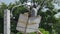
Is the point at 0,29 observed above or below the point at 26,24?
below

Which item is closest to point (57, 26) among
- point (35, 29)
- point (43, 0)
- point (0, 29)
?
point (43, 0)

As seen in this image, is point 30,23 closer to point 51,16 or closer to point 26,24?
point 26,24

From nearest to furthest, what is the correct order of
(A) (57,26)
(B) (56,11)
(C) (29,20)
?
(C) (29,20)
(A) (57,26)
(B) (56,11)

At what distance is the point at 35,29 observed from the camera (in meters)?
6.50

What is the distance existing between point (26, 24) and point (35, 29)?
0.27 meters

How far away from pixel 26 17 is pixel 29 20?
0.12 meters

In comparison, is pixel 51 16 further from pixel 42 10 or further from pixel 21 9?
pixel 21 9

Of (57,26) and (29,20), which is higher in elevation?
(29,20)

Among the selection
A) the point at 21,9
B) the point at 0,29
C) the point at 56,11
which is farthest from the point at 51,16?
the point at 0,29

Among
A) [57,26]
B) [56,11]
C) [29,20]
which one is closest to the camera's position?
[29,20]

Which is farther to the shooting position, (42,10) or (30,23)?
(42,10)

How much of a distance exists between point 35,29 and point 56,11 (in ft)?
114

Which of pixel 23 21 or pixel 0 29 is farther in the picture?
pixel 0 29

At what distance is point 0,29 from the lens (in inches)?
1580
